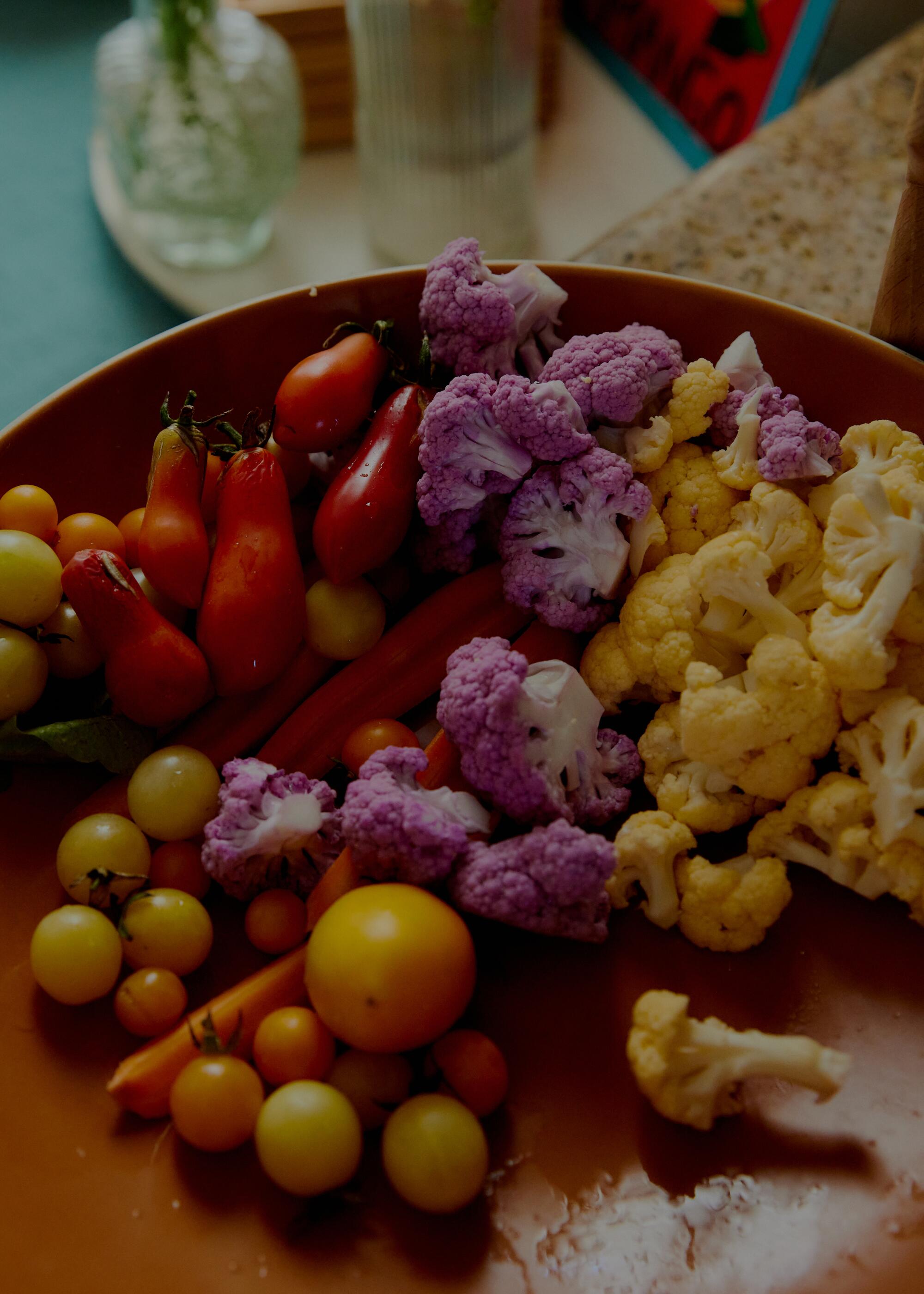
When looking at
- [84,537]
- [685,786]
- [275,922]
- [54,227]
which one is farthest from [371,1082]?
[54,227]

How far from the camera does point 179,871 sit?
1.02 meters

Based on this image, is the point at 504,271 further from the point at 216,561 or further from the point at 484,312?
the point at 216,561

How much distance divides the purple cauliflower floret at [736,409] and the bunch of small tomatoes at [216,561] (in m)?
0.31

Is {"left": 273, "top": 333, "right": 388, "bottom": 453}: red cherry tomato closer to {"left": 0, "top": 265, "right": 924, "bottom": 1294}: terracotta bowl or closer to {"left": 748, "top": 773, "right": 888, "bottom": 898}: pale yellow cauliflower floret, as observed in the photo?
{"left": 0, "top": 265, "right": 924, "bottom": 1294}: terracotta bowl

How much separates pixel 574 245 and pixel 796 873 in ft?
4.78

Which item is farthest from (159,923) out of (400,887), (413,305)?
(413,305)

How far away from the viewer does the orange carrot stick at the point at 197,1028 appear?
2.91ft

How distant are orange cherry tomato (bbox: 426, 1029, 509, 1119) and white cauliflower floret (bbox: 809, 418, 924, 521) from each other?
61cm

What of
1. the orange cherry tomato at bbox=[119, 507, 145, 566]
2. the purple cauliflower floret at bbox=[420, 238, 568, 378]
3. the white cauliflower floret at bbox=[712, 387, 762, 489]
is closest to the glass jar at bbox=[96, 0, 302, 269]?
the purple cauliflower floret at bbox=[420, 238, 568, 378]

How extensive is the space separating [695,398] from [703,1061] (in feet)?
2.10

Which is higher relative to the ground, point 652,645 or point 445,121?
point 445,121

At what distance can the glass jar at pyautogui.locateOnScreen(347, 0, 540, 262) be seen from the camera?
1.68 metres

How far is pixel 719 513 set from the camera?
112cm

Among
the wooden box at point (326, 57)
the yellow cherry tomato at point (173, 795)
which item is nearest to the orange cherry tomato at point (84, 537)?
the yellow cherry tomato at point (173, 795)
